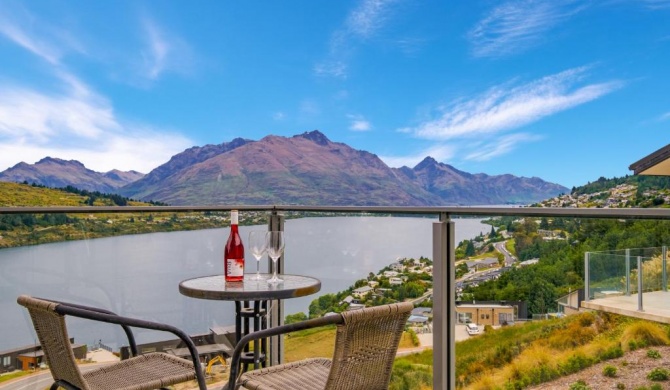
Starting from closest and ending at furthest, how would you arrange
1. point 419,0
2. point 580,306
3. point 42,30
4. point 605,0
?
point 580,306, point 42,30, point 419,0, point 605,0

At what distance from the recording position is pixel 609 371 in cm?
224

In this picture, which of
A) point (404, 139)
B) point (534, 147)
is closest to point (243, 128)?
point (404, 139)

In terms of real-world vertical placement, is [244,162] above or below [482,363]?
above

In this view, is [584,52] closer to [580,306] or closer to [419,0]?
[419,0]

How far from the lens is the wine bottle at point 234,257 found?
281 centimetres

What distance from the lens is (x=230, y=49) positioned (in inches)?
1136

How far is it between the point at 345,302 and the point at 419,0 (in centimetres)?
3173

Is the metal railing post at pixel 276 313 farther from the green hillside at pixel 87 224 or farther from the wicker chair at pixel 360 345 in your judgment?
the wicker chair at pixel 360 345

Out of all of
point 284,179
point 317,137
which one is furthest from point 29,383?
point 317,137

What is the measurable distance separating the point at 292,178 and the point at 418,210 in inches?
800

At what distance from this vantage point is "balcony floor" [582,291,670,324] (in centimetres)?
207

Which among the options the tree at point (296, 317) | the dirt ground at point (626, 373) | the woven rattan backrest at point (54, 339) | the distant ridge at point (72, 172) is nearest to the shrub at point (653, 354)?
the dirt ground at point (626, 373)

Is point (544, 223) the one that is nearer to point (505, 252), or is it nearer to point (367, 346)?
point (505, 252)

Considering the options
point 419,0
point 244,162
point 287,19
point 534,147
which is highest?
Answer: point 419,0
